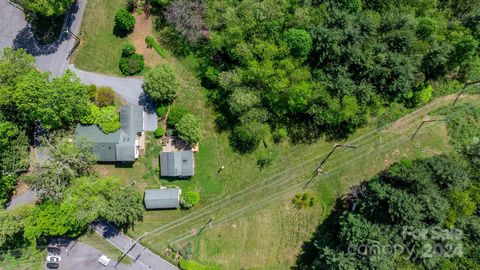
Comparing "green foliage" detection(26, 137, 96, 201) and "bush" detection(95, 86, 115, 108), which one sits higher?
"bush" detection(95, 86, 115, 108)

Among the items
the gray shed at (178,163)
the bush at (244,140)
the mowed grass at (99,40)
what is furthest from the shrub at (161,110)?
the bush at (244,140)

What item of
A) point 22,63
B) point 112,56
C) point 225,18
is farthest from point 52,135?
point 225,18

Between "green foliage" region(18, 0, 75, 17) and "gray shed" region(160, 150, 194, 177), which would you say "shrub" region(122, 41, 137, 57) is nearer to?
"green foliage" region(18, 0, 75, 17)

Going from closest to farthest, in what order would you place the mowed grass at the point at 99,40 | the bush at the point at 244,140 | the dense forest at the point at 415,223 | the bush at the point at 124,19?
the dense forest at the point at 415,223 < the bush at the point at 244,140 < the bush at the point at 124,19 < the mowed grass at the point at 99,40

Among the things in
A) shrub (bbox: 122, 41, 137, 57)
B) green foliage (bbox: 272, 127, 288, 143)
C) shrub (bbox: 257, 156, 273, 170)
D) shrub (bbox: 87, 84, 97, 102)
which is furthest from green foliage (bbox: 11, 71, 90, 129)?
green foliage (bbox: 272, 127, 288, 143)

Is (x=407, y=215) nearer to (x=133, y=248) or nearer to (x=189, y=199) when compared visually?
(x=189, y=199)

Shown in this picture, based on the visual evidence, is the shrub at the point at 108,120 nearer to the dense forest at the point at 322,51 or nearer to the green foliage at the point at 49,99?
the green foliage at the point at 49,99

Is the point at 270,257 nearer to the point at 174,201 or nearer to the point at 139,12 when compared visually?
the point at 174,201
